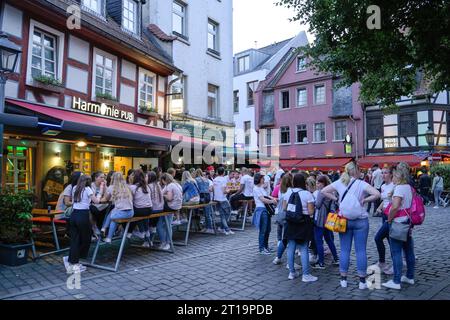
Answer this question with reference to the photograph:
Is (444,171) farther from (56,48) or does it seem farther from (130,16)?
(56,48)

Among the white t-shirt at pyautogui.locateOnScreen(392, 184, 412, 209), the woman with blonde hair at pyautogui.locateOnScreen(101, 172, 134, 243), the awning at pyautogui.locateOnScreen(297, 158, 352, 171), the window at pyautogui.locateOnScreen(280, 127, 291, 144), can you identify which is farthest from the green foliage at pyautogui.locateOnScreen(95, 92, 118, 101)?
the window at pyautogui.locateOnScreen(280, 127, 291, 144)

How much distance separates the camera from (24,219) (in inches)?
252

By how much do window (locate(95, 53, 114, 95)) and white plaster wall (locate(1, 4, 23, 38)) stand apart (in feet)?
9.08

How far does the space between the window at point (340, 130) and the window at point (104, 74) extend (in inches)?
857

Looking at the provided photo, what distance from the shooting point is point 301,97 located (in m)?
32.6

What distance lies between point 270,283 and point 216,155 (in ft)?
37.3

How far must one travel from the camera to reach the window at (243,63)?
126 feet

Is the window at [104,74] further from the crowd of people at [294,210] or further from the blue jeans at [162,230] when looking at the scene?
the blue jeans at [162,230]

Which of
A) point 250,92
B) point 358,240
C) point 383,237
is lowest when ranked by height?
point 383,237

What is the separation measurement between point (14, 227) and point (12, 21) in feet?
18.0

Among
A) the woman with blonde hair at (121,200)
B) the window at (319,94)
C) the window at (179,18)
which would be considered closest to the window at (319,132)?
the window at (319,94)

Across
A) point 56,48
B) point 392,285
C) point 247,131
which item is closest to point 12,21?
point 56,48

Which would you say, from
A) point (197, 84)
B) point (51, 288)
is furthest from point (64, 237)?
point (197, 84)
